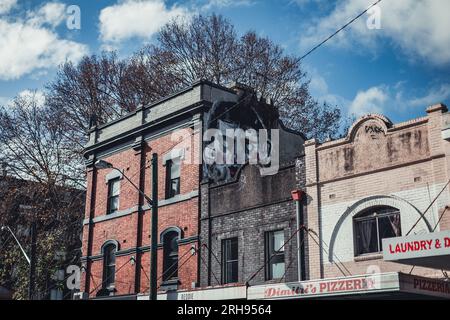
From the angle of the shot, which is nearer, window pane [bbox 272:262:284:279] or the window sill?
the window sill

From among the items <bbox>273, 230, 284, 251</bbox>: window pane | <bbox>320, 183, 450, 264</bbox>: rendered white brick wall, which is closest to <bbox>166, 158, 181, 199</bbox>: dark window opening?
<bbox>273, 230, 284, 251</bbox>: window pane

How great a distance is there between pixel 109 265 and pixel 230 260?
7.72 metres

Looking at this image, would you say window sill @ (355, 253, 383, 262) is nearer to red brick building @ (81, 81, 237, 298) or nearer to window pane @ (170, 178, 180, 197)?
red brick building @ (81, 81, 237, 298)

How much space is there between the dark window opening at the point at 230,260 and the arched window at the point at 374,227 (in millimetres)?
5146

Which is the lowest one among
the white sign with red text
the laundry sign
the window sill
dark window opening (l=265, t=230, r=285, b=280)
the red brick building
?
the white sign with red text

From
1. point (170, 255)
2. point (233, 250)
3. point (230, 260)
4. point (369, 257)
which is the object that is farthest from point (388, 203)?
point (170, 255)

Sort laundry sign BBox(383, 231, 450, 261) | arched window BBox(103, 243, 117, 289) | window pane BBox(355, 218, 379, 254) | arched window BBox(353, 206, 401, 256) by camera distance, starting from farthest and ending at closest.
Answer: arched window BBox(103, 243, 117, 289) < window pane BBox(355, 218, 379, 254) < arched window BBox(353, 206, 401, 256) < laundry sign BBox(383, 231, 450, 261)

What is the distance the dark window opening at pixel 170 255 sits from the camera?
23.3 meters

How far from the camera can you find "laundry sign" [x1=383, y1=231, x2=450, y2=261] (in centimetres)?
1273

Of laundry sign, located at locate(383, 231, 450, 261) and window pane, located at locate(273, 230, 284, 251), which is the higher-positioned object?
window pane, located at locate(273, 230, 284, 251)

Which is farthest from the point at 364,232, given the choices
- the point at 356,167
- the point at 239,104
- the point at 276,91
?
the point at 276,91

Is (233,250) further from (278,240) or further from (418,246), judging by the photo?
(418,246)

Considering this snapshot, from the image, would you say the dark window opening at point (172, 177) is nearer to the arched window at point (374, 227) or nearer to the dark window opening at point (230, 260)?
the dark window opening at point (230, 260)

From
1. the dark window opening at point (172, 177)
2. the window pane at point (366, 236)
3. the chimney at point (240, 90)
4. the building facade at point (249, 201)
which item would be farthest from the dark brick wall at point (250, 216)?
the chimney at point (240, 90)
